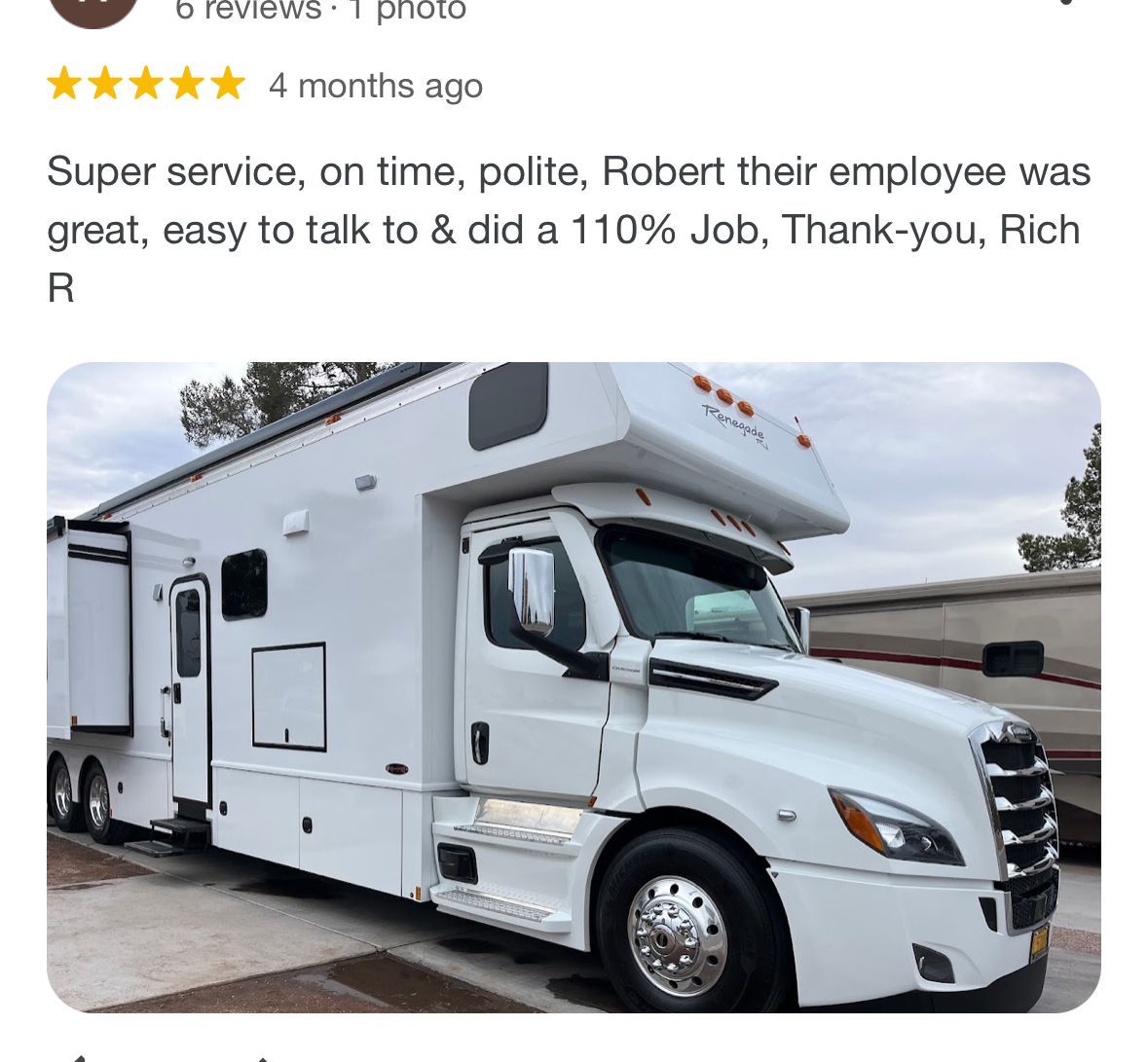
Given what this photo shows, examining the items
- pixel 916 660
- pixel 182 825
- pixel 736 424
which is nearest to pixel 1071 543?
pixel 916 660

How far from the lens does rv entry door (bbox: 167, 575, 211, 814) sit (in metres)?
7.47

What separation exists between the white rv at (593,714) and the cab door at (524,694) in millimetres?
16

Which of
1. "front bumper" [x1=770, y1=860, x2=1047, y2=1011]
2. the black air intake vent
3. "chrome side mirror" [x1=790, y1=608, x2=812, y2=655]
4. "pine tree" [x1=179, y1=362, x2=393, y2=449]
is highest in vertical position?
"pine tree" [x1=179, y1=362, x2=393, y2=449]

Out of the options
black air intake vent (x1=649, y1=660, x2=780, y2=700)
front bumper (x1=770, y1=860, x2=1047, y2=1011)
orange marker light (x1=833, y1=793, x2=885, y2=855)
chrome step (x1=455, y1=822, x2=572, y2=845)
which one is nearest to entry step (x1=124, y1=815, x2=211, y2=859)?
chrome step (x1=455, y1=822, x2=572, y2=845)

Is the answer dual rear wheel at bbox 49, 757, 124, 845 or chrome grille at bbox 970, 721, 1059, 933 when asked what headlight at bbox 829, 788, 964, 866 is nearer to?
chrome grille at bbox 970, 721, 1059, 933

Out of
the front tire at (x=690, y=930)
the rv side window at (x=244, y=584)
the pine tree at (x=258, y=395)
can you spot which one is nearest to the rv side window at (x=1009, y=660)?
the front tire at (x=690, y=930)

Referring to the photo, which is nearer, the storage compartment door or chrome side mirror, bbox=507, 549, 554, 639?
chrome side mirror, bbox=507, 549, 554, 639

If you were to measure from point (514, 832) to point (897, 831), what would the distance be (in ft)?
6.58

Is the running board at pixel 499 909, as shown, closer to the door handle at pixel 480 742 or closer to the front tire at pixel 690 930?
the front tire at pixel 690 930

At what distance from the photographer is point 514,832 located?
5102 mm

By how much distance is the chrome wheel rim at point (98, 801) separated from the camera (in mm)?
9078

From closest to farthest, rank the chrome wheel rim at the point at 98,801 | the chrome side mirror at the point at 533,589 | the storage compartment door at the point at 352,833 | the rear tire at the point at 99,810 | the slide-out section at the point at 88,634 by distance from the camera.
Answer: the chrome side mirror at the point at 533,589
the storage compartment door at the point at 352,833
the slide-out section at the point at 88,634
the rear tire at the point at 99,810
the chrome wheel rim at the point at 98,801

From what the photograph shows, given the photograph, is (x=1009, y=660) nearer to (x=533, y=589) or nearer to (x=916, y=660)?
(x=533, y=589)

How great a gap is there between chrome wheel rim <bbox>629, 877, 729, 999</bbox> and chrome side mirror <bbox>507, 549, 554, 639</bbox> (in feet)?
4.07
